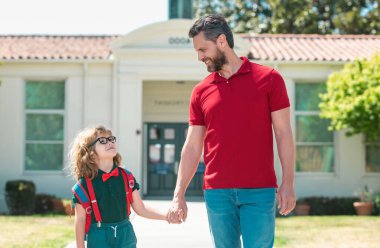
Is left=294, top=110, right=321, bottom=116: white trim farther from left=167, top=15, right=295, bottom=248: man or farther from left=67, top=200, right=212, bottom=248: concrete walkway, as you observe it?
left=167, top=15, right=295, bottom=248: man

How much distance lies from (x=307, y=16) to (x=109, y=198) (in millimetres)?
A: 30023

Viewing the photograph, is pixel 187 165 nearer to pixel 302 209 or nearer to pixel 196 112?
pixel 196 112

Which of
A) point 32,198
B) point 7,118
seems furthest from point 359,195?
point 7,118

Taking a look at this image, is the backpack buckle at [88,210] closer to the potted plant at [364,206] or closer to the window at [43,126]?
the potted plant at [364,206]

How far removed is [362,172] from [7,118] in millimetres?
10134

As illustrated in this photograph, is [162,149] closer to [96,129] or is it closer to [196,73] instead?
[196,73]

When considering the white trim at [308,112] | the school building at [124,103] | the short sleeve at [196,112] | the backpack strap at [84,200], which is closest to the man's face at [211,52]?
the short sleeve at [196,112]

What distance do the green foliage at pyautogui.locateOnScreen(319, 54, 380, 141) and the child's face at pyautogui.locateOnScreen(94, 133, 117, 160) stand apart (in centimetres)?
1159

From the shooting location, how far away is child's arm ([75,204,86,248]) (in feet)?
14.8

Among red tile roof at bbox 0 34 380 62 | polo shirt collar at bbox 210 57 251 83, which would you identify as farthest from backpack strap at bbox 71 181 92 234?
red tile roof at bbox 0 34 380 62

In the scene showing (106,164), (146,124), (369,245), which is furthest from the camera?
(146,124)

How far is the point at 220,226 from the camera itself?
4.06 metres

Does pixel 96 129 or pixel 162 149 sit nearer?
pixel 96 129

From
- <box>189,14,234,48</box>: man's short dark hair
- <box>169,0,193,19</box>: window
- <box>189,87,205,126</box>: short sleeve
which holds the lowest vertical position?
<box>189,87,205,126</box>: short sleeve
